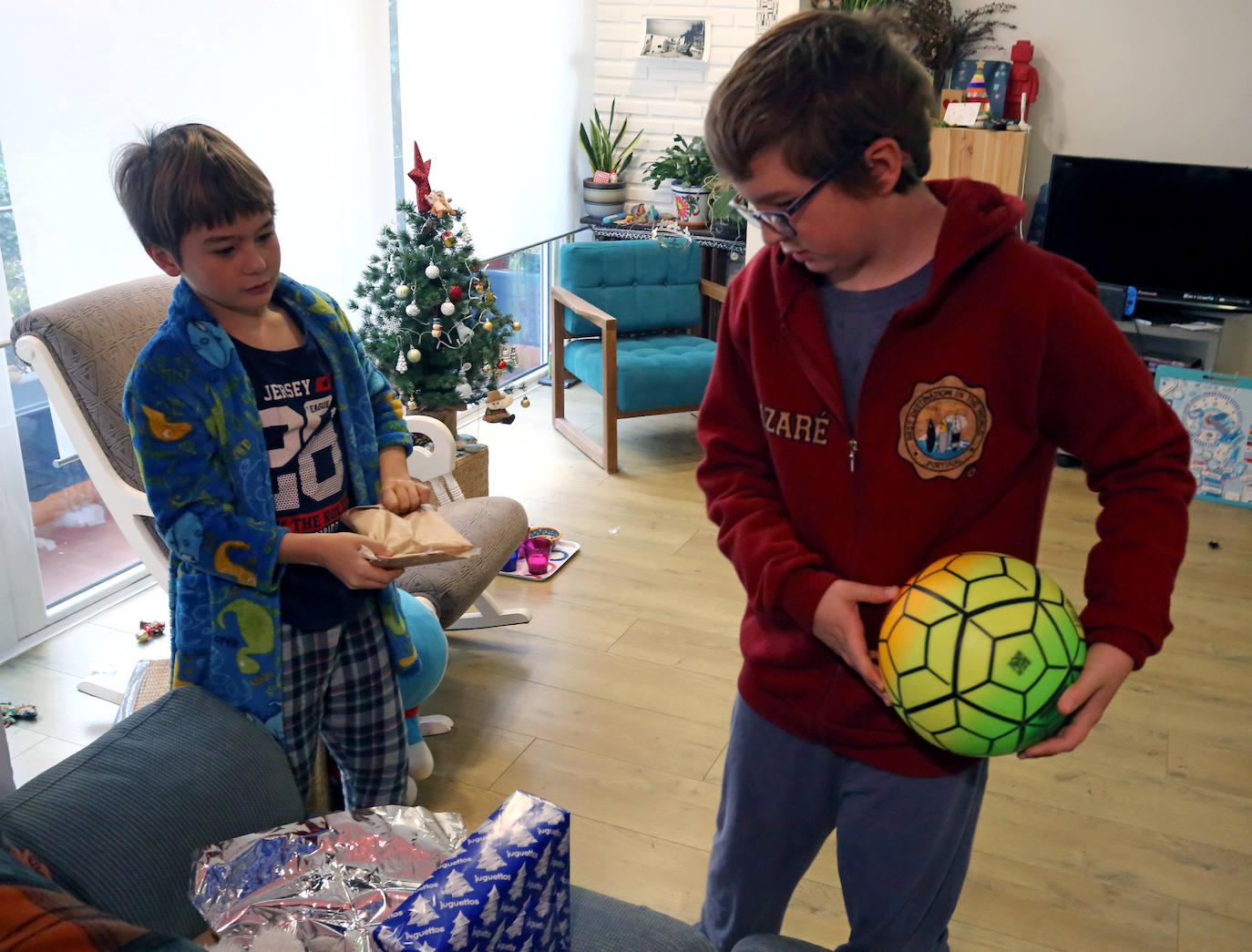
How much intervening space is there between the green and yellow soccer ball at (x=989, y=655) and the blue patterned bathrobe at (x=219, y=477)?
2.97 feet

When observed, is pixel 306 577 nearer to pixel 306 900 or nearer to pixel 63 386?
pixel 306 900

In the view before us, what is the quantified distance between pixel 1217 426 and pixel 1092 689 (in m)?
3.52

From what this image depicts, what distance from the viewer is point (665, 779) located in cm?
236

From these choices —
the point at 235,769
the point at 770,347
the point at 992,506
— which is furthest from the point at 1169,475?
the point at 235,769

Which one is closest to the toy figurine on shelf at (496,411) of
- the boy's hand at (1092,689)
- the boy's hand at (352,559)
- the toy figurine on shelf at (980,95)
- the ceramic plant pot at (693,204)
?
the ceramic plant pot at (693,204)

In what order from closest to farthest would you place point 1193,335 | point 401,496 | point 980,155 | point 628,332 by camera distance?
1. point 401,496
2. point 1193,335
3. point 980,155
4. point 628,332

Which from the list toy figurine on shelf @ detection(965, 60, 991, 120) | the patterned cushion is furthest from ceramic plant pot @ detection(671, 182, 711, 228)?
the patterned cushion

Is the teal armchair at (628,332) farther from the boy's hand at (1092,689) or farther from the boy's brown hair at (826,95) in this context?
the boy's hand at (1092,689)

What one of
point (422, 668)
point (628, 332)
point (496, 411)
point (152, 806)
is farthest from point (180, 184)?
point (628, 332)

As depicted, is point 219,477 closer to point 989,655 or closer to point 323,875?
point 323,875

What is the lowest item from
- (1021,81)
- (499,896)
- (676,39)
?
(499,896)

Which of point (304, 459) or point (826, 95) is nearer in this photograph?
point (826, 95)

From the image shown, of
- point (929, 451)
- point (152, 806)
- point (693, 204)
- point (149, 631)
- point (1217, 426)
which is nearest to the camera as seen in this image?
point (929, 451)

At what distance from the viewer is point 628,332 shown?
4598mm
